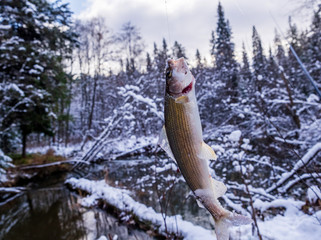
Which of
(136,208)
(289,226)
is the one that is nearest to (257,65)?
(136,208)

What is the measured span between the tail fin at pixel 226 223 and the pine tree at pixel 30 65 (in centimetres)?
1076

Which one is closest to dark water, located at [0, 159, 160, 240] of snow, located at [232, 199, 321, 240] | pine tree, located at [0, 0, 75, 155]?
snow, located at [232, 199, 321, 240]

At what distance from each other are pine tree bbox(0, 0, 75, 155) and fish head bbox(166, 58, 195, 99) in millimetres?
10606

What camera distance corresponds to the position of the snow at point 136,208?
4.52m

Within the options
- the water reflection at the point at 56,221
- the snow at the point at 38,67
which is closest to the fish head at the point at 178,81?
the water reflection at the point at 56,221

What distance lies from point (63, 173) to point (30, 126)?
3383 millimetres

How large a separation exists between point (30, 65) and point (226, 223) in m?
14.0

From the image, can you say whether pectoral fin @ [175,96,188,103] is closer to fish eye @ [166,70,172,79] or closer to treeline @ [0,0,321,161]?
fish eye @ [166,70,172,79]

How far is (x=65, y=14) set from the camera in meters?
A: 15.4

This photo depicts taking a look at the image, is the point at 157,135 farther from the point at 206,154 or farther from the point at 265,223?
the point at 206,154

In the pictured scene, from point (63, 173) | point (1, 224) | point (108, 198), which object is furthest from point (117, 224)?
point (63, 173)

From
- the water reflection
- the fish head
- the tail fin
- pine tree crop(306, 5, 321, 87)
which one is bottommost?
the water reflection

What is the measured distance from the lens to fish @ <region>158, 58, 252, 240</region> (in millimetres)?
841

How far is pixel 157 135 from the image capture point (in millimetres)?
11594
